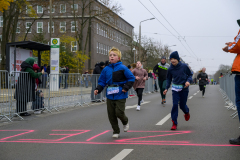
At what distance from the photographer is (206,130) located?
722cm

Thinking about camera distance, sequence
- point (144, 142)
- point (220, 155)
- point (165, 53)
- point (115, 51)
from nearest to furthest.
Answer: point (220, 155), point (144, 142), point (115, 51), point (165, 53)

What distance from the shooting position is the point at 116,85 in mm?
6461

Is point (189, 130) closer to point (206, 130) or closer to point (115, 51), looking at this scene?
point (206, 130)

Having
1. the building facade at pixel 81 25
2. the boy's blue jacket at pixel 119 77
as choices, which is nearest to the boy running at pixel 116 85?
the boy's blue jacket at pixel 119 77

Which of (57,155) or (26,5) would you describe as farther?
(26,5)

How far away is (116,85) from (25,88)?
458 centimetres

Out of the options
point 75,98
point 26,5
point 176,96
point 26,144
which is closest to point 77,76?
point 75,98

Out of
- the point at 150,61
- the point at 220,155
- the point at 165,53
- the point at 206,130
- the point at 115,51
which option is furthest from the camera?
the point at 165,53

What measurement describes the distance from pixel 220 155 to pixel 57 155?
7.92 feet

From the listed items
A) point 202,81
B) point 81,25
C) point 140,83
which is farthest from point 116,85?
point 81,25

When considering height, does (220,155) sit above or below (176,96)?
below

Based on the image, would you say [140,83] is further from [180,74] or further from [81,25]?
[81,25]

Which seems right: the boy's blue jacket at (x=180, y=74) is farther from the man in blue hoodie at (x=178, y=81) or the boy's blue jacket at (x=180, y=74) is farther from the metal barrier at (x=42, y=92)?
the metal barrier at (x=42, y=92)

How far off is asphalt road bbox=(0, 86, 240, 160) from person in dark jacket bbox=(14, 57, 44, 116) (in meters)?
0.95
